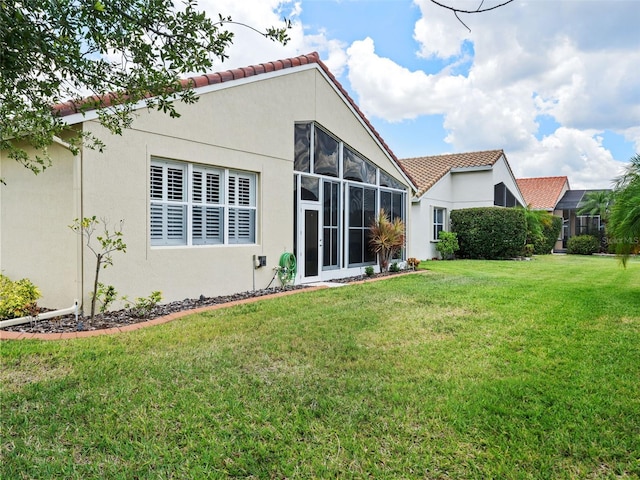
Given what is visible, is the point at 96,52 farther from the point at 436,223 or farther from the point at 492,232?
the point at 492,232

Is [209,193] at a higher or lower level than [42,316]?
Answer: higher

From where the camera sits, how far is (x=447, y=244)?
22.4 meters

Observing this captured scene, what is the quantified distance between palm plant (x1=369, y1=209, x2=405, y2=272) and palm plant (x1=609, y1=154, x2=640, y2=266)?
644 centimetres

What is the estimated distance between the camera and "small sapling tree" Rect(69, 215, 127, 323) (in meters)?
7.12

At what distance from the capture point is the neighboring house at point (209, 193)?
25.3 ft

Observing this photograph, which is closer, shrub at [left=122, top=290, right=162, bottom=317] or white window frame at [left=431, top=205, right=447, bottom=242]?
shrub at [left=122, top=290, right=162, bottom=317]

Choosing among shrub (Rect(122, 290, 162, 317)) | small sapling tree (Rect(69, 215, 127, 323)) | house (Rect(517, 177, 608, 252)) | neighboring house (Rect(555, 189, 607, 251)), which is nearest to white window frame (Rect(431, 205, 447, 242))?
house (Rect(517, 177, 608, 252))

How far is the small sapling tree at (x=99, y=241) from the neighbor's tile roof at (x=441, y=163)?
56.0 ft

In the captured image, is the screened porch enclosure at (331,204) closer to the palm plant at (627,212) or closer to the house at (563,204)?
the palm plant at (627,212)

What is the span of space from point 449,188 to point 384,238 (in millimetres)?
11804

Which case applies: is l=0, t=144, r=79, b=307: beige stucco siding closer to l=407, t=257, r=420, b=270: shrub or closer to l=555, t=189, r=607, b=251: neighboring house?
l=407, t=257, r=420, b=270: shrub

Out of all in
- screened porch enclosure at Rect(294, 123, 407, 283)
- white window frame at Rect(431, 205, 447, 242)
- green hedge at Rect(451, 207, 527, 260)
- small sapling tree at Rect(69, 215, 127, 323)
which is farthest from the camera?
white window frame at Rect(431, 205, 447, 242)

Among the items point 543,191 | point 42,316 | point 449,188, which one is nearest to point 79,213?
point 42,316

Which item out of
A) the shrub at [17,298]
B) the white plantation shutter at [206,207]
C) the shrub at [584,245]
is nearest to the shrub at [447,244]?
the shrub at [584,245]
